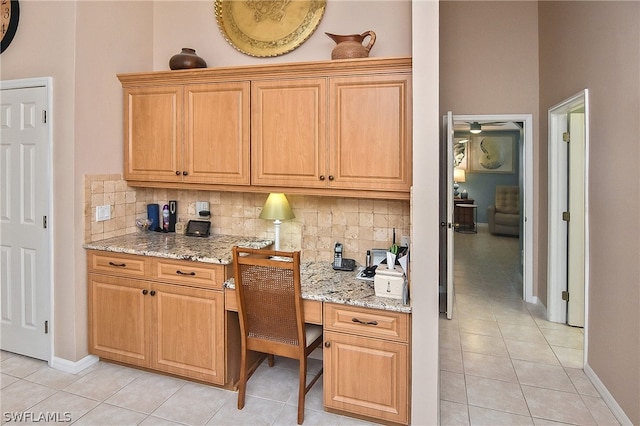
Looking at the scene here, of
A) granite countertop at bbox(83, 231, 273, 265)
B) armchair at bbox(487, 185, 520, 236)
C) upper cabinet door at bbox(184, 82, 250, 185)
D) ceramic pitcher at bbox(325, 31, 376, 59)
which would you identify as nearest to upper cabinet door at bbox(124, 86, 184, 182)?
upper cabinet door at bbox(184, 82, 250, 185)

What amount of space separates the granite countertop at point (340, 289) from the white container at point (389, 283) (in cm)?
3

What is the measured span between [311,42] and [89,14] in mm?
1587

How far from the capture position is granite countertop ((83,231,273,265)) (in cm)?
247

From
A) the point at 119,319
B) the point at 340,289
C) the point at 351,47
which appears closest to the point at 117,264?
the point at 119,319

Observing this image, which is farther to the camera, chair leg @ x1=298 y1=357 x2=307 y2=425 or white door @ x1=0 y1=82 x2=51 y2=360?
white door @ x1=0 y1=82 x2=51 y2=360

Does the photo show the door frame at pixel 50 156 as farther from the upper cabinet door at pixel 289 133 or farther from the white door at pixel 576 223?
the white door at pixel 576 223

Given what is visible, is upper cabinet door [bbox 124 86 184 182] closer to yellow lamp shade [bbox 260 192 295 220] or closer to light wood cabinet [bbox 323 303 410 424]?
yellow lamp shade [bbox 260 192 295 220]

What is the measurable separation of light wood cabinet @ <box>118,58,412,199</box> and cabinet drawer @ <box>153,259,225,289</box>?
0.61 meters

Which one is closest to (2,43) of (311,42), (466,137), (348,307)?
(311,42)

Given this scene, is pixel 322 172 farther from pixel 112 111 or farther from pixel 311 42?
pixel 112 111

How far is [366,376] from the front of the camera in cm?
208

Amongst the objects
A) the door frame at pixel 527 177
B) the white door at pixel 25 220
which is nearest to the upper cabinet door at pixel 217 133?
the white door at pixel 25 220

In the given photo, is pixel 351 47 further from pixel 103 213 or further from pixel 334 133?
pixel 103 213

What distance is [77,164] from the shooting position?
2.66m
